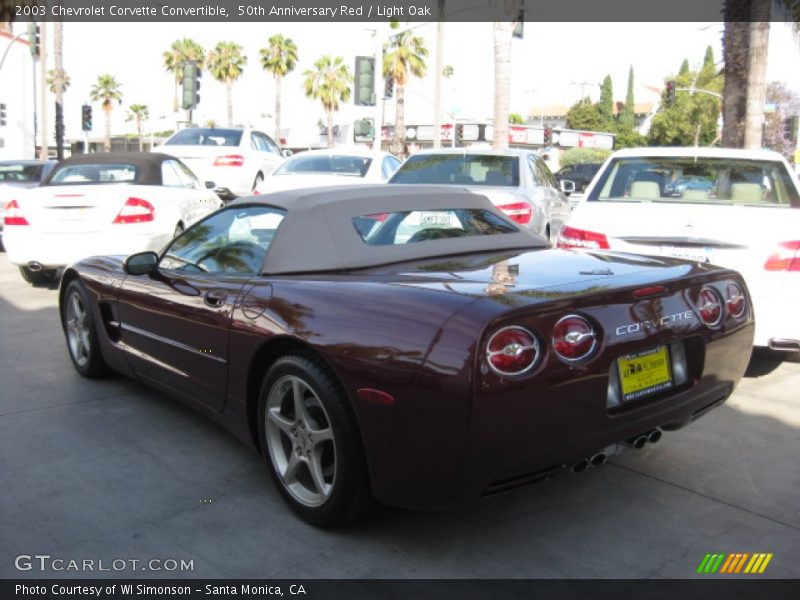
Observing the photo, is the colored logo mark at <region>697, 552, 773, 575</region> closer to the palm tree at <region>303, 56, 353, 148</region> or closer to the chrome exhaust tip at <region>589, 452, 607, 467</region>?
the chrome exhaust tip at <region>589, 452, 607, 467</region>

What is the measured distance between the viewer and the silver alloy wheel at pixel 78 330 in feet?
17.8

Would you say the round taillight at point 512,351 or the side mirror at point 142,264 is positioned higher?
the side mirror at point 142,264

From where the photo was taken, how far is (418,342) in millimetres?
2857

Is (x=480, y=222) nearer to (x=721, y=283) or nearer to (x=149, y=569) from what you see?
(x=721, y=283)

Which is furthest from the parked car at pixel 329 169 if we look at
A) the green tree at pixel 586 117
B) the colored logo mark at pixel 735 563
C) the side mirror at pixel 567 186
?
the green tree at pixel 586 117

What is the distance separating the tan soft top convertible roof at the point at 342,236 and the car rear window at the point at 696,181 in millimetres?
2547

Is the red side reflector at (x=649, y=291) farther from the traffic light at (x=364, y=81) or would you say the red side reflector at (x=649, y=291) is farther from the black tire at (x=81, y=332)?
the traffic light at (x=364, y=81)

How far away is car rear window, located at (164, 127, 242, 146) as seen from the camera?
16062 mm

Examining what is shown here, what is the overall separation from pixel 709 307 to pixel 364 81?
15.4 meters

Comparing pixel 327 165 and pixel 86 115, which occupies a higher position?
pixel 86 115

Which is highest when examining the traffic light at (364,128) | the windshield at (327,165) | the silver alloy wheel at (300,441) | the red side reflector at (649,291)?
the traffic light at (364,128)

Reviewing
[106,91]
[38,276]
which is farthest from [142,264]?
[106,91]

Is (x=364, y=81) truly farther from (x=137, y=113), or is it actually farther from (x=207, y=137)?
(x=137, y=113)
